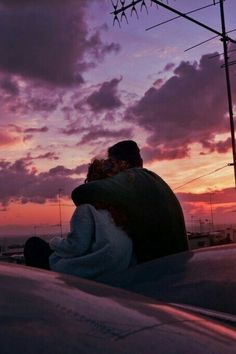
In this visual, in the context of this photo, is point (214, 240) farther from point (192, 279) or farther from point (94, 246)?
point (192, 279)

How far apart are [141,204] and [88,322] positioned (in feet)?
9.26

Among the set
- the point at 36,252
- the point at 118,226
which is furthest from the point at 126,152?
the point at 36,252

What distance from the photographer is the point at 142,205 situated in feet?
14.4

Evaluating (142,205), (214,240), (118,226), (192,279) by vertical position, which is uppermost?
(142,205)

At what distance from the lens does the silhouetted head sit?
4938mm

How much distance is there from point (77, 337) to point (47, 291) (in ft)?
1.24

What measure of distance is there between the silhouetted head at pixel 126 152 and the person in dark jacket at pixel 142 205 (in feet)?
1.30


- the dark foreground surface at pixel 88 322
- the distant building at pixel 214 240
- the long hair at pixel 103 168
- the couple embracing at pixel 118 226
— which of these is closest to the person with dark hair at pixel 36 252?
the couple embracing at pixel 118 226

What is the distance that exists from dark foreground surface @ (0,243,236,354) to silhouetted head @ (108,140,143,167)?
2742 mm

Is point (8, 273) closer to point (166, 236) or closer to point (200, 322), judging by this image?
point (200, 322)

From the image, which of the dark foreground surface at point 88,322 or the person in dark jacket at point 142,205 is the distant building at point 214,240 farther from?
the dark foreground surface at point 88,322

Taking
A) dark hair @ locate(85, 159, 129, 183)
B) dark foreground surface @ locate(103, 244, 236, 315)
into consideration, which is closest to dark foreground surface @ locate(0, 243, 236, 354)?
dark foreground surface @ locate(103, 244, 236, 315)

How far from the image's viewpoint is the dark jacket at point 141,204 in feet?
14.3

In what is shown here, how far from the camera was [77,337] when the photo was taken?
4.82ft
